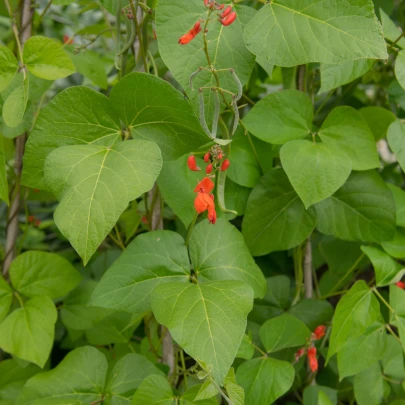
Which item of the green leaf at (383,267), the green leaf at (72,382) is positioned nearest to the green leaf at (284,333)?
the green leaf at (383,267)

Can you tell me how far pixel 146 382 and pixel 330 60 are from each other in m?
Result: 0.47

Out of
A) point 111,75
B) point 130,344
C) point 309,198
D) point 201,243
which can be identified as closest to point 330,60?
point 309,198

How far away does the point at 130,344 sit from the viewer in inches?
38.6

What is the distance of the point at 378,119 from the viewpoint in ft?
2.98

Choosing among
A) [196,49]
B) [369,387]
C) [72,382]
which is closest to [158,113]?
[196,49]

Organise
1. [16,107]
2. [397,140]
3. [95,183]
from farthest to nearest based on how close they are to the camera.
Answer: [397,140] < [16,107] < [95,183]

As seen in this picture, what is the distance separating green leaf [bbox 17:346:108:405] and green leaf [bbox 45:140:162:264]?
321mm

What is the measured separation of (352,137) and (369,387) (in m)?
0.42

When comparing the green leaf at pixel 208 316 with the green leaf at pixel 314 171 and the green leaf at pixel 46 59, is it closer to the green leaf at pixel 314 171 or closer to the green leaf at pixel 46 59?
the green leaf at pixel 314 171

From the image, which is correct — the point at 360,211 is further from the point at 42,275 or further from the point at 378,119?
the point at 42,275

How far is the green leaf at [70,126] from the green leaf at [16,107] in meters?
0.03

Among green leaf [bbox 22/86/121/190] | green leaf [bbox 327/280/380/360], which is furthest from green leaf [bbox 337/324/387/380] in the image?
green leaf [bbox 22/86/121/190]

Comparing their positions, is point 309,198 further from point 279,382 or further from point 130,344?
point 130,344

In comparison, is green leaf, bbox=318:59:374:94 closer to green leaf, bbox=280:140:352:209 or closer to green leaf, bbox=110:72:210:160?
green leaf, bbox=280:140:352:209
